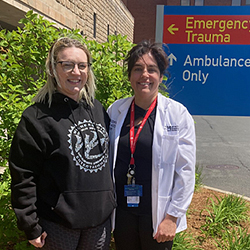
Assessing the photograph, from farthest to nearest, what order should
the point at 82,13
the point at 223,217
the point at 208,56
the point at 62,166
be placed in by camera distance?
the point at 82,13
the point at 223,217
the point at 208,56
the point at 62,166

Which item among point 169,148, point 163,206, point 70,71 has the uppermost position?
point 70,71

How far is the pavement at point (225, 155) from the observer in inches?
238

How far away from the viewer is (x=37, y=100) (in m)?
1.74

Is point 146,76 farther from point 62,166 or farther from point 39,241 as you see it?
point 39,241

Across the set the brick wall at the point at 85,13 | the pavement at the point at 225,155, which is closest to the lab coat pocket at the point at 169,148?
the pavement at the point at 225,155

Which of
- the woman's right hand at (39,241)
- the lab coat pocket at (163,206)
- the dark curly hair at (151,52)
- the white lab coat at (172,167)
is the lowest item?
the woman's right hand at (39,241)

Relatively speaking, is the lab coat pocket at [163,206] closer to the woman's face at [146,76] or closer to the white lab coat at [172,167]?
the white lab coat at [172,167]

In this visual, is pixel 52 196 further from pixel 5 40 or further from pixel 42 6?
Answer: pixel 42 6

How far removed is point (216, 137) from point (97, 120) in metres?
10.0

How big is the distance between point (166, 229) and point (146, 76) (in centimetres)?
97

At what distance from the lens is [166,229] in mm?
1854

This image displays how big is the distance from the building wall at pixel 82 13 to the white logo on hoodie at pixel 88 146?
5006mm

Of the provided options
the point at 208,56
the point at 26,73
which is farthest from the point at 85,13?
the point at 208,56

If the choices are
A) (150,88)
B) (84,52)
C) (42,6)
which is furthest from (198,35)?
(42,6)
